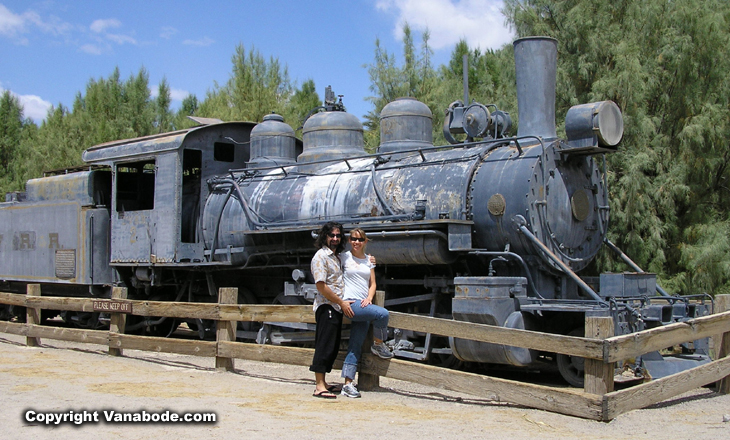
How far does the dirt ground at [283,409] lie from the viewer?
17.0 feet

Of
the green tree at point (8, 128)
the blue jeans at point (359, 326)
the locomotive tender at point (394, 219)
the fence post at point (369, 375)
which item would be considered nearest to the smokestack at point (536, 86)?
the locomotive tender at point (394, 219)

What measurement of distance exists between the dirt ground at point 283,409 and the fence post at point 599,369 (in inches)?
10.1

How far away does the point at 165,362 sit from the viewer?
9.09 metres

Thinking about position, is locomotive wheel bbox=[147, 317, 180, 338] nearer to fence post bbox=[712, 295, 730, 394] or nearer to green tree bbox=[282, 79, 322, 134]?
fence post bbox=[712, 295, 730, 394]

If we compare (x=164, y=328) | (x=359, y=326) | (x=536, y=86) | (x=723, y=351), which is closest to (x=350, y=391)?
(x=359, y=326)

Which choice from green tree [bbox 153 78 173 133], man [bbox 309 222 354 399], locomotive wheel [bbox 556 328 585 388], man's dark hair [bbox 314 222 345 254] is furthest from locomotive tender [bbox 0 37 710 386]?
Answer: green tree [bbox 153 78 173 133]

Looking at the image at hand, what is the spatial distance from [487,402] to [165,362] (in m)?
4.53

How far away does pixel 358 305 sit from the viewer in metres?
6.52

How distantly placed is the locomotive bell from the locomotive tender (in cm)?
3

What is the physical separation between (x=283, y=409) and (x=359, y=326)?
1117 millimetres

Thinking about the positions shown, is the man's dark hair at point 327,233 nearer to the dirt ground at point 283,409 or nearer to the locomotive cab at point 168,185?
the dirt ground at point 283,409

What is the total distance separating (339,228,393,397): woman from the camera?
6.52 metres

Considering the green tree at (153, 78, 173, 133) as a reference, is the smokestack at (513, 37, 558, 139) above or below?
below

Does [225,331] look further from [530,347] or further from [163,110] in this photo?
[163,110]
